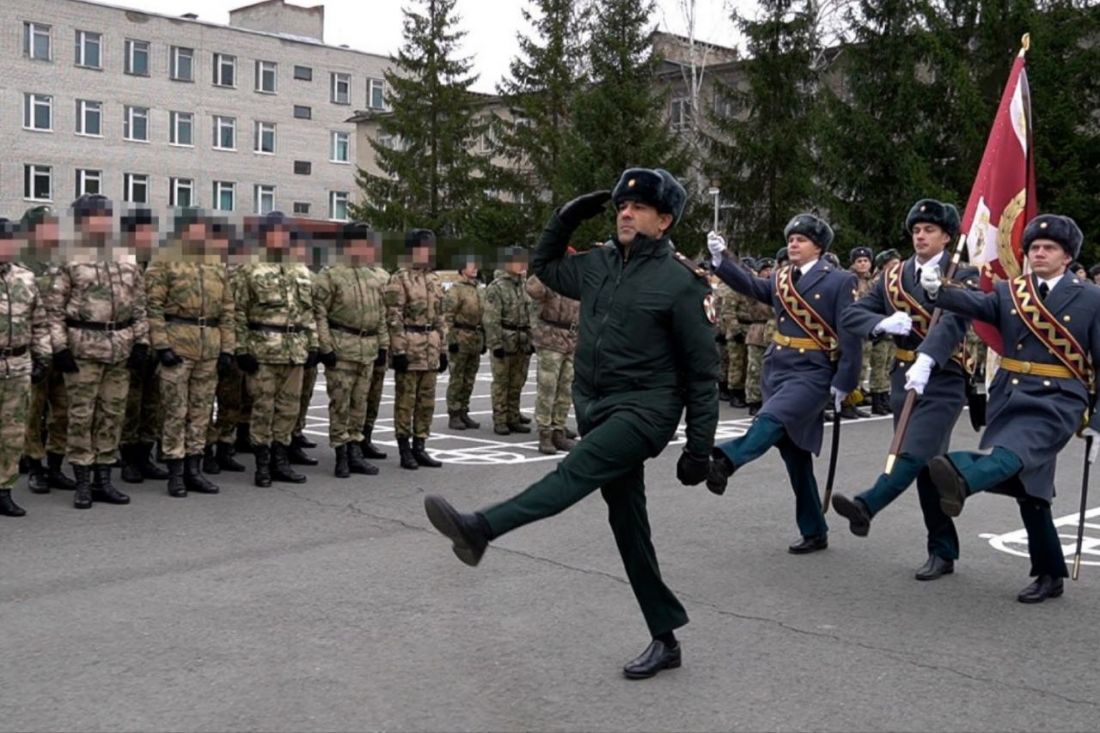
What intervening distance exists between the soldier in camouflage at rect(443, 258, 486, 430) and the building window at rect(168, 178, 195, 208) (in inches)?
1822

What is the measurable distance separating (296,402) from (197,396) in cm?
90

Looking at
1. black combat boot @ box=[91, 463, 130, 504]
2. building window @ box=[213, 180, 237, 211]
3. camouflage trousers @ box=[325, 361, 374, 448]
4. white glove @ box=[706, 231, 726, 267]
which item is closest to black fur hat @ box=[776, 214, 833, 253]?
white glove @ box=[706, 231, 726, 267]

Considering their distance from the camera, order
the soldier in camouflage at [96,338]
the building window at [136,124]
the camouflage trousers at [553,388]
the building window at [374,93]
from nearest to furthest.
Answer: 1. the soldier in camouflage at [96,338]
2. the camouflage trousers at [553,388]
3. the building window at [136,124]
4. the building window at [374,93]

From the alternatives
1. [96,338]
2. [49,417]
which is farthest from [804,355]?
[49,417]

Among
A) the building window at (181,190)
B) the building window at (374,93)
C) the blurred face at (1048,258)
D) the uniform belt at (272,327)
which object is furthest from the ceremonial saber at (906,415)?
the building window at (374,93)

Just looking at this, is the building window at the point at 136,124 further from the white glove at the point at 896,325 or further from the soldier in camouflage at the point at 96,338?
the white glove at the point at 896,325

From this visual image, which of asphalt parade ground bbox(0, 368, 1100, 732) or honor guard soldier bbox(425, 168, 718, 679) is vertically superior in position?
honor guard soldier bbox(425, 168, 718, 679)

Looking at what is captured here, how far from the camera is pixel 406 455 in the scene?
11164 millimetres

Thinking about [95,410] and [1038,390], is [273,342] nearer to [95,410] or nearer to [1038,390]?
[95,410]

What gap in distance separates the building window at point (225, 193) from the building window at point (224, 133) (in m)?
1.67

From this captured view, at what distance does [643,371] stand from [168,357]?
5210 mm

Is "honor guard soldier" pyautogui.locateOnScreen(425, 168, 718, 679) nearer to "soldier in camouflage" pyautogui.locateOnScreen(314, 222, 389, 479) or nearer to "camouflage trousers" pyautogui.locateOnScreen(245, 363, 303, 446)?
"camouflage trousers" pyautogui.locateOnScreen(245, 363, 303, 446)

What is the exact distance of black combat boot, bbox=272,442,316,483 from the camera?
33.6ft

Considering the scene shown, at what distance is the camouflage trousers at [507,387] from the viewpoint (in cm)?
1395
